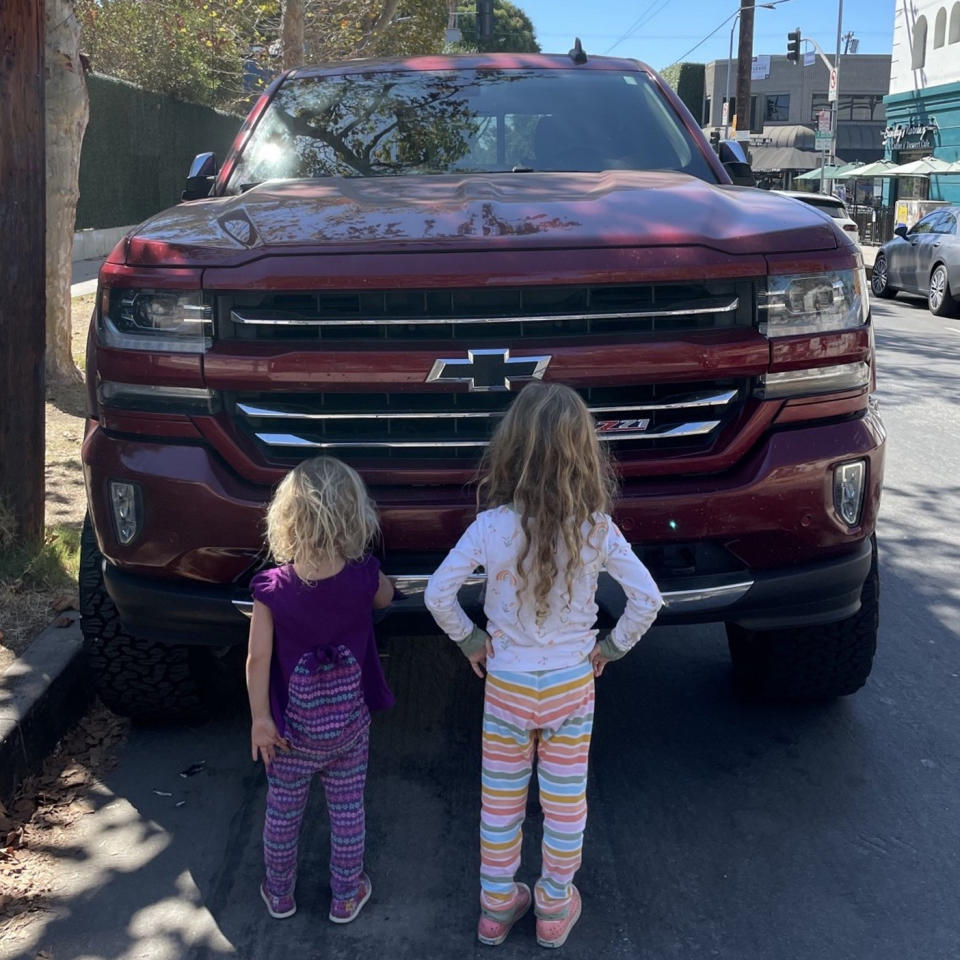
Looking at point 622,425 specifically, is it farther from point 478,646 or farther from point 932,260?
point 932,260

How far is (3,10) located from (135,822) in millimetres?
3102

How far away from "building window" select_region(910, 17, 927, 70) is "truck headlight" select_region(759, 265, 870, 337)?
37.4 m

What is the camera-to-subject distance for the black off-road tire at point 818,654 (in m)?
3.87

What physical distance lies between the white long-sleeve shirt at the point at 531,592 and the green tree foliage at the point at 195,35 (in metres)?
21.4

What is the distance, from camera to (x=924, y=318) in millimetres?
16984

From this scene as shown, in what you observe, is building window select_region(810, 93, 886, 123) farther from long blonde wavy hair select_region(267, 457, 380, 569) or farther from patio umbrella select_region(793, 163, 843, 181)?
long blonde wavy hair select_region(267, 457, 380, 569)

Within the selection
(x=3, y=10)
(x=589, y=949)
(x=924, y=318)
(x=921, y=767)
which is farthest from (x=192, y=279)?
(x=924, y=318)

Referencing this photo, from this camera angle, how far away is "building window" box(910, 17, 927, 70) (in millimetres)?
36969

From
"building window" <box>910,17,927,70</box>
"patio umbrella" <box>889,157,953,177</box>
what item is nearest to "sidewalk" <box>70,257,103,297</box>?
"patio umbrella" <box>889,157,953,177</box>

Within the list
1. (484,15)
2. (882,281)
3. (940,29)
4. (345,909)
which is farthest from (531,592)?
(940,29)

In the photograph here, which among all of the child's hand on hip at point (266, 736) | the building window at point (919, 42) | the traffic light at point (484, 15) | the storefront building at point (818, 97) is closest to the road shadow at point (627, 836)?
the child's hand on hip at point (266, 736)

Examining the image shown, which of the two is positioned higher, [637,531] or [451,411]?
[451,411]

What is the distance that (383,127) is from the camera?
4980 millimetres

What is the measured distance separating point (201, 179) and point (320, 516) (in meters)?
2.47
